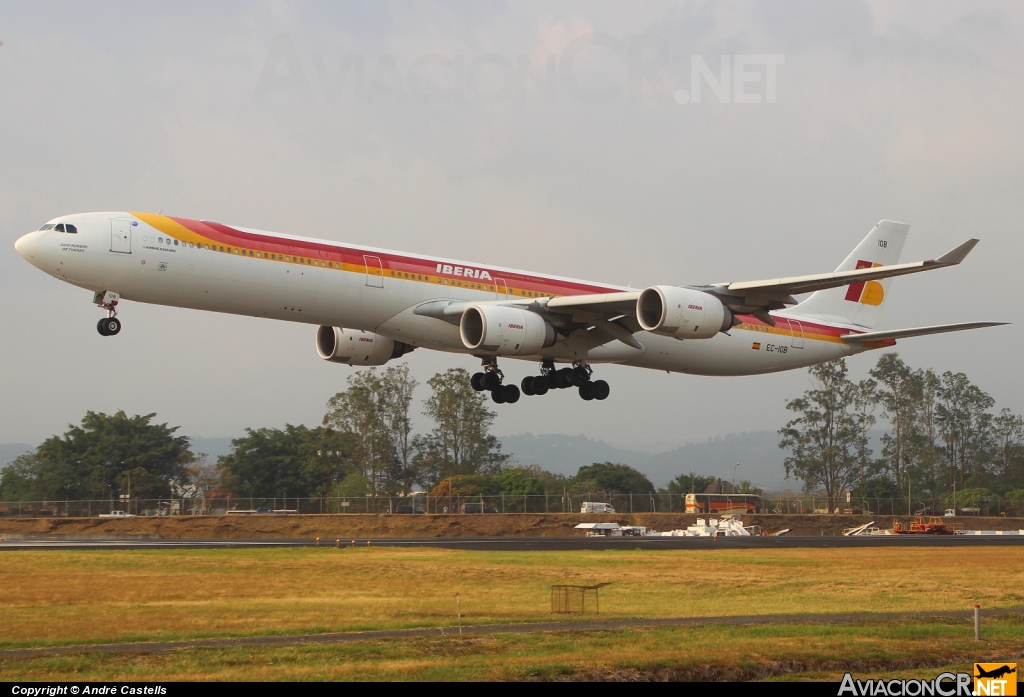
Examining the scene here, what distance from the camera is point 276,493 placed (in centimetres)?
10575

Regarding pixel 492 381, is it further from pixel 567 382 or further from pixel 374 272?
pixel 374 272

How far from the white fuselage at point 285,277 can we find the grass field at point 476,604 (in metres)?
8.22

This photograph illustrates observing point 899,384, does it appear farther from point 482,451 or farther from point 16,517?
point 16,517

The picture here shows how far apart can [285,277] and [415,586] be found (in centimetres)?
1032

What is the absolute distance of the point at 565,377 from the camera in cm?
3809

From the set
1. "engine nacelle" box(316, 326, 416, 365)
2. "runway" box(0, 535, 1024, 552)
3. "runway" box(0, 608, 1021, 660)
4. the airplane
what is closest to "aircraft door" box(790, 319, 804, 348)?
the airplane

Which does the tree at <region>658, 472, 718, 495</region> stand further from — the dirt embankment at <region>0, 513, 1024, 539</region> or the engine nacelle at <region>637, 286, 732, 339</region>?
the engine nacelle at <region>637, 286, 732, 339</region>

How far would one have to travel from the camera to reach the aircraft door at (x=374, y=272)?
32.4 meters

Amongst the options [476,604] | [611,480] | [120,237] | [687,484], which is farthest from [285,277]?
[687,484]

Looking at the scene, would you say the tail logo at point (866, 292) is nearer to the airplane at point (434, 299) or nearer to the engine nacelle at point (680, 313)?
the airplane at point (434, 299)

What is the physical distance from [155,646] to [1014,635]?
1832 centimetres

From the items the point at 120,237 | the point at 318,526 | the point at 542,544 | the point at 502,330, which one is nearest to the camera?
the point at 120,237

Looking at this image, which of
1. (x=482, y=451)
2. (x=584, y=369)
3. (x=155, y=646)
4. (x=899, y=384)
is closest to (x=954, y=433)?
(x=899, y=384)

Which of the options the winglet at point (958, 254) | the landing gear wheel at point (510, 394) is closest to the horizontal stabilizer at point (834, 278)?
the winglet at point (958, 254)
